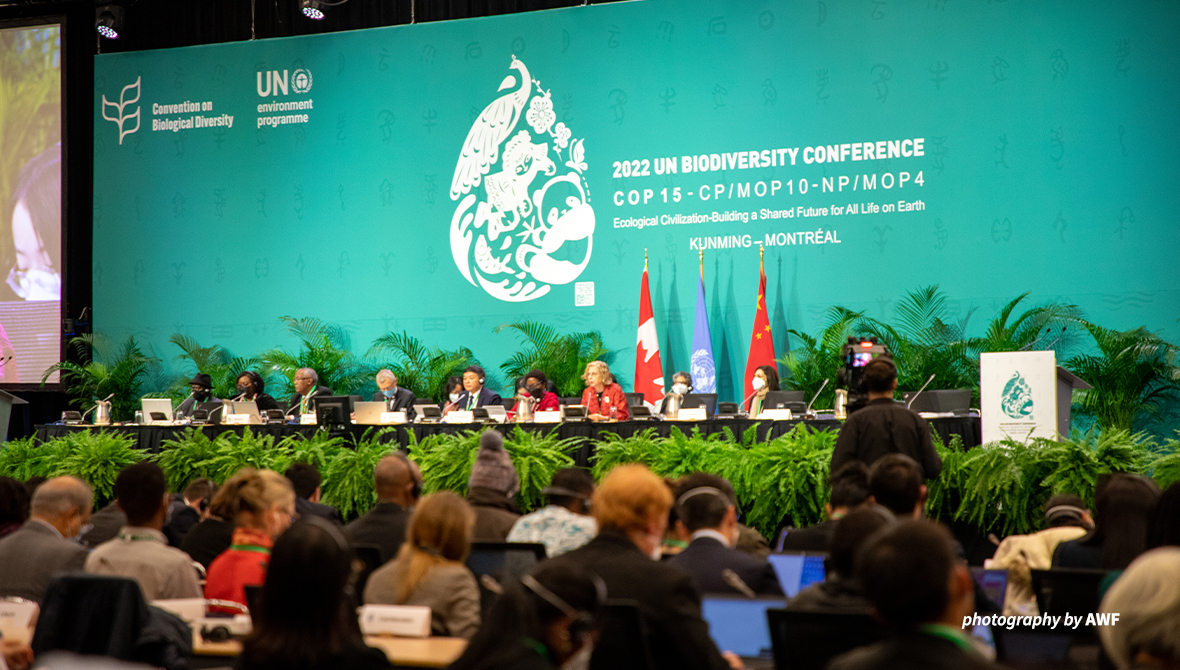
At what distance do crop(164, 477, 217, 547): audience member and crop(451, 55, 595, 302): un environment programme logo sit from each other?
6058 millimetres

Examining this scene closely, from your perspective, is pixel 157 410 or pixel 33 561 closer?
pixel 33 561

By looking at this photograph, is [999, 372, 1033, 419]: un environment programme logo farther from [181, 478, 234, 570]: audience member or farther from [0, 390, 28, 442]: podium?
[0, 390, 28, 442]: podium

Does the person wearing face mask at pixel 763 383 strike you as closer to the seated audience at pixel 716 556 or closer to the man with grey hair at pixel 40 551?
the seated audience at pixel 716 556

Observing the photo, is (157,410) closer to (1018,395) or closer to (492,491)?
(492,491)

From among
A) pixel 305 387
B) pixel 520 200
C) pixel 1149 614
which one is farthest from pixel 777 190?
pixel 1149 614

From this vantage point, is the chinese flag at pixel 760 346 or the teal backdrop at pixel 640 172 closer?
the teal backdrop at pixel 640 172

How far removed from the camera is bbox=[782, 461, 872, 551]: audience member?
11.6 feet

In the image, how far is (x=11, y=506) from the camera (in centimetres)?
384

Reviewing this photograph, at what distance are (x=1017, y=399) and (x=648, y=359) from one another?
4.54m

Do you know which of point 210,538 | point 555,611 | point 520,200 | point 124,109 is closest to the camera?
point 555,611

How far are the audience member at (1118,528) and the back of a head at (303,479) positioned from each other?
3.24 metres

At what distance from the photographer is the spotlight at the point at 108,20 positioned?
38.7ft

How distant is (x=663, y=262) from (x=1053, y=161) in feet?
12.0

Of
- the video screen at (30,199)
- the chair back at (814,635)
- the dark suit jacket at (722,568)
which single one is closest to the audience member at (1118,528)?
the dark suit jacket at (722,568)
